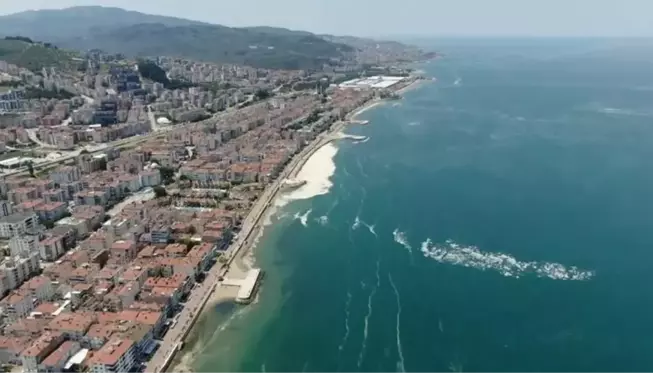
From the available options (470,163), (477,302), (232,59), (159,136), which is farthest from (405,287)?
(232,59)

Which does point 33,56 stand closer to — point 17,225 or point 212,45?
point 17,225

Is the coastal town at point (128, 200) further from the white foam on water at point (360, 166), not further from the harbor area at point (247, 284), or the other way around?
the white foam on water at point (360, 166)

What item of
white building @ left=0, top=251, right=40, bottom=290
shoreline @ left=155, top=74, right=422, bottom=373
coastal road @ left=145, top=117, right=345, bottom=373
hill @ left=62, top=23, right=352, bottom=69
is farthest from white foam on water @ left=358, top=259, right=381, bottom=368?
hill @ left=62, top=23, right=352, bottom=69

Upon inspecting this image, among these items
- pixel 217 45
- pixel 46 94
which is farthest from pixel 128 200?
pixel 217 45

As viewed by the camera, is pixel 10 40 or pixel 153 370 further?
pixel 10 40

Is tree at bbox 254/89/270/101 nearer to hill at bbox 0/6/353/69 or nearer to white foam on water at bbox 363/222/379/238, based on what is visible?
hill at bbox 0/6/353/69

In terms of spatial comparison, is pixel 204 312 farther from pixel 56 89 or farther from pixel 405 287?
pixel 56 89
